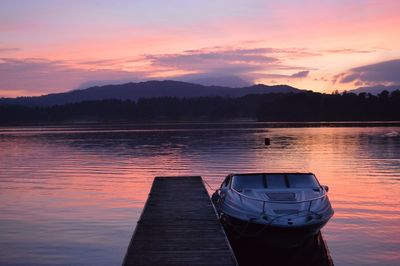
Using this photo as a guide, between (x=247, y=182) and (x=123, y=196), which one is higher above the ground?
(x=247, y=182)

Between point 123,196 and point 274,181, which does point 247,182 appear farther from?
point 123,196

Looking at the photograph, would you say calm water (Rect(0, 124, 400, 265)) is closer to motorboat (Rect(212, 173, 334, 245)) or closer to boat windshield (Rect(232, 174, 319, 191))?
motorboat (Rect(212, 173, 334, 245))

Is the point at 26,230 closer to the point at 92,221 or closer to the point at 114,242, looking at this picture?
the point at 92,221

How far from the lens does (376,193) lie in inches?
1181

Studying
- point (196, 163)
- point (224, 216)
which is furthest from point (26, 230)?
point (196, 163)

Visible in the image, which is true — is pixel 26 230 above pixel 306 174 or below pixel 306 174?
below

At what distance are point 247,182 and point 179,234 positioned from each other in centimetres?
379

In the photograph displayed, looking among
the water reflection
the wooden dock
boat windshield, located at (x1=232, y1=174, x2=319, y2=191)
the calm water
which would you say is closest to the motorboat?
boat windshield, located at (x1=232, y1=174, x2=319, y2=191)

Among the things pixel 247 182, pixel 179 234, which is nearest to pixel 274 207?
pixel 247 182

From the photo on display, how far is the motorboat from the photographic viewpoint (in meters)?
16.3

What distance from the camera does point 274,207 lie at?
16.9 m

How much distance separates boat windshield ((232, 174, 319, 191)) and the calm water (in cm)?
231

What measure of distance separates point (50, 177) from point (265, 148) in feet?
104

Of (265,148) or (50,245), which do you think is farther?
(265,148)
